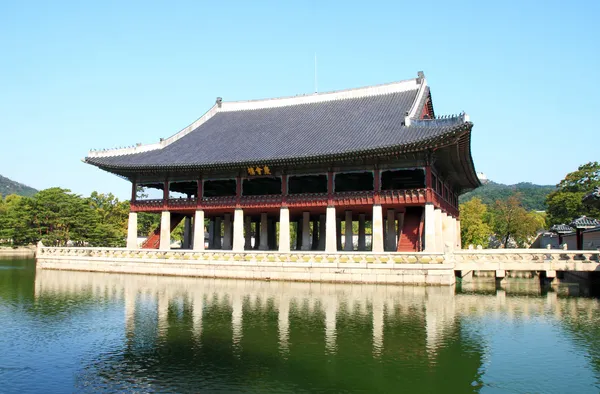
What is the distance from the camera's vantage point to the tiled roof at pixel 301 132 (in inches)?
1404

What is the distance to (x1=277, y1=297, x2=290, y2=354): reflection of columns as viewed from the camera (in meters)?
15.6

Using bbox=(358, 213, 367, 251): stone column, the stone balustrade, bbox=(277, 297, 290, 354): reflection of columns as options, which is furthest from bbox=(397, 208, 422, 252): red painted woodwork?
bbox=(277, 297, 290, 354): reflection of columns

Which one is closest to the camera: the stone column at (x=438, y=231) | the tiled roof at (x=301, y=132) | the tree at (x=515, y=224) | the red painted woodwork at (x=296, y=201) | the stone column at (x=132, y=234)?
the tiled roof at (x=301, y=132)

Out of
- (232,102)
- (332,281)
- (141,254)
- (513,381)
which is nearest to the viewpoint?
(513,381)

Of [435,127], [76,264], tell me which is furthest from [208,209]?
[435,127]

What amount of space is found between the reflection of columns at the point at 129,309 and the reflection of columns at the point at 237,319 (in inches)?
146

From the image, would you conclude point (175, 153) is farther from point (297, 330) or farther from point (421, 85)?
point (297, 330)

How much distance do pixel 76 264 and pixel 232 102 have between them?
23986mm

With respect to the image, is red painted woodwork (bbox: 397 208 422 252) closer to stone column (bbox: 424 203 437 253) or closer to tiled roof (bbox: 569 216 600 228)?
stone column (bbox: 424 203 437 253)

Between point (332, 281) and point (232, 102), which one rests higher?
point (232, 102)

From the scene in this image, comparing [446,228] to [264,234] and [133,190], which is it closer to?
[264,234]

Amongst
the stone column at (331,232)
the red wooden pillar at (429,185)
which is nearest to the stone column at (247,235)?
the stone column at (331,232)

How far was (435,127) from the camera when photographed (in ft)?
113

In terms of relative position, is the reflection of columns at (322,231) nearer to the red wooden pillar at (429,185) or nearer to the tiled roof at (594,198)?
the red wooden pillar at (429,185)
